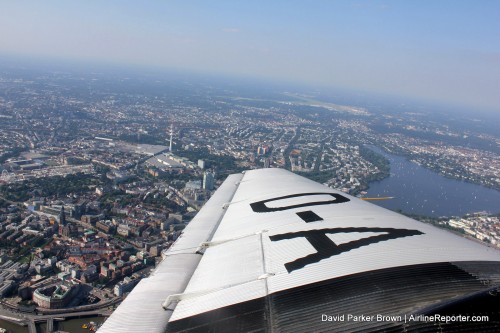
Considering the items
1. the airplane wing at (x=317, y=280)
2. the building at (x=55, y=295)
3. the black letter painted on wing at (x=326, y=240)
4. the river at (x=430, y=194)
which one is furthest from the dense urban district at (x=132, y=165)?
the black letter painted on wing at (x=326, y=240)

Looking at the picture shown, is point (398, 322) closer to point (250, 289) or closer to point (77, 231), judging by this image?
point (250, 289)

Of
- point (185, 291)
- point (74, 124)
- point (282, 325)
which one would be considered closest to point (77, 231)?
point (185, 291)

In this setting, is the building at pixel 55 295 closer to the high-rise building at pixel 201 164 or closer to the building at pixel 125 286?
the building at pixel 125 286

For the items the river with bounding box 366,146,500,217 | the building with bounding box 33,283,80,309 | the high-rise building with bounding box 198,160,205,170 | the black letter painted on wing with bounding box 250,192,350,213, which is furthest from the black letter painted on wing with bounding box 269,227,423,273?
the high-rise building with bounding box 198,160,205,170

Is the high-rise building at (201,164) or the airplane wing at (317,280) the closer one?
the airplane wing at (317,280)

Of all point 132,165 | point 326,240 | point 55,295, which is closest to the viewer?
point 326,240

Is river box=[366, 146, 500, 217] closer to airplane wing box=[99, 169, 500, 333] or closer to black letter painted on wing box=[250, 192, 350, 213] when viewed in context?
black letter painted on wing box=[250, 192, 350, 213]

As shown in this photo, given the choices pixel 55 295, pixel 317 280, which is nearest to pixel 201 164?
pixel 55 295

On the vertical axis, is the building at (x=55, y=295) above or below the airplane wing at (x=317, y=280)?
below

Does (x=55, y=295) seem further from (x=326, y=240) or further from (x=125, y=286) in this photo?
(x=326, y=240)
